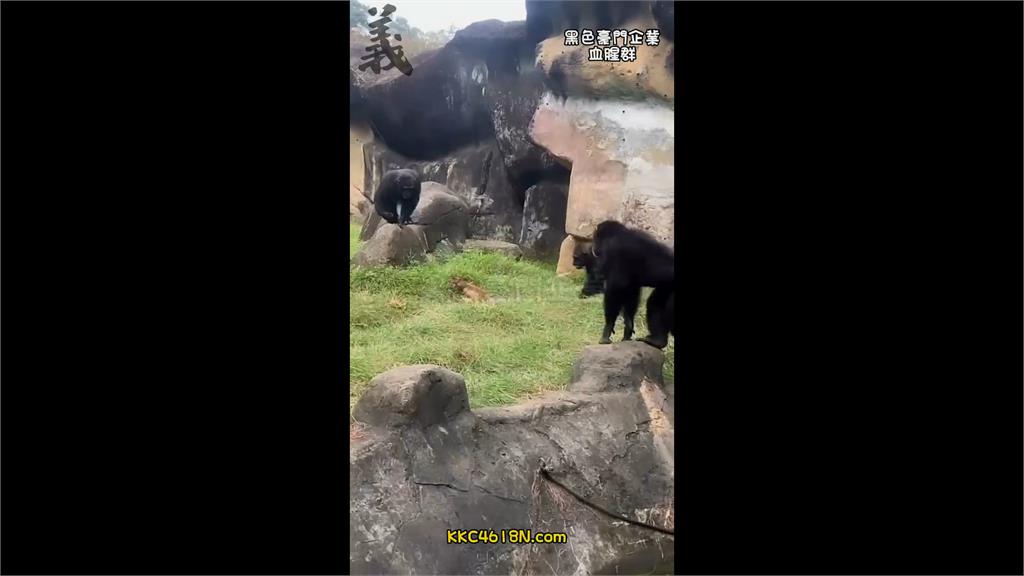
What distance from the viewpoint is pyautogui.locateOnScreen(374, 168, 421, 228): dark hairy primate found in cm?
393

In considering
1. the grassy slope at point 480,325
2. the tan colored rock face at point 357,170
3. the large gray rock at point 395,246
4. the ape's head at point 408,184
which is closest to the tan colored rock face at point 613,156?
the grassy slope at point 480,325

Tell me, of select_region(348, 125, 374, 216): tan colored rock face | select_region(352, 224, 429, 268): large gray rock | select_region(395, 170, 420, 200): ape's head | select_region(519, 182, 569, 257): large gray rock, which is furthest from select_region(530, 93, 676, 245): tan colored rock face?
select_region(348, 125, 374, 216): tan colored rock face

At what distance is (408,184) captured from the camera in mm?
4113

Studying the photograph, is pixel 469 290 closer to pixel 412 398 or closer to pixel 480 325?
pixel 480 325

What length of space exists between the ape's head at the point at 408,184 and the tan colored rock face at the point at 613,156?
25.1 inches

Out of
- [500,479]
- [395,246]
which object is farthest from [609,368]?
[395,246]

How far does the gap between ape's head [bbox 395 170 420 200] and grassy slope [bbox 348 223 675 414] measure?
433 mm

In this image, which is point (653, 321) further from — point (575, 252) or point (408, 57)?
point (408, 57)

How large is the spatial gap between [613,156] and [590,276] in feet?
1.88

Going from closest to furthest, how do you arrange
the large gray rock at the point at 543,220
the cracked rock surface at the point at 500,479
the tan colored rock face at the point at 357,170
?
the cracked rock surface at the point at 500,479 < the tan colored rock face at the point at 357,170 < the large gray rock at the point at 543,220

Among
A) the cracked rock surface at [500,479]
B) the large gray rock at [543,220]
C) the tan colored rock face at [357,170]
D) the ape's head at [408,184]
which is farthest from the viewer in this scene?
the ape's head at [408,184]

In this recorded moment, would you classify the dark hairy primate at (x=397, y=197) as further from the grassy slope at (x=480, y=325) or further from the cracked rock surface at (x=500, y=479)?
the cracked rock surface at (x=500, y=479)

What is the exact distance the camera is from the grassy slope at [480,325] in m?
3.41

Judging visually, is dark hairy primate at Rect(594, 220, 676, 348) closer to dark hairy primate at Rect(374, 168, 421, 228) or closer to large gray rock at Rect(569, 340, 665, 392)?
large gray rock at Rect(569, 340, 665, 392)
